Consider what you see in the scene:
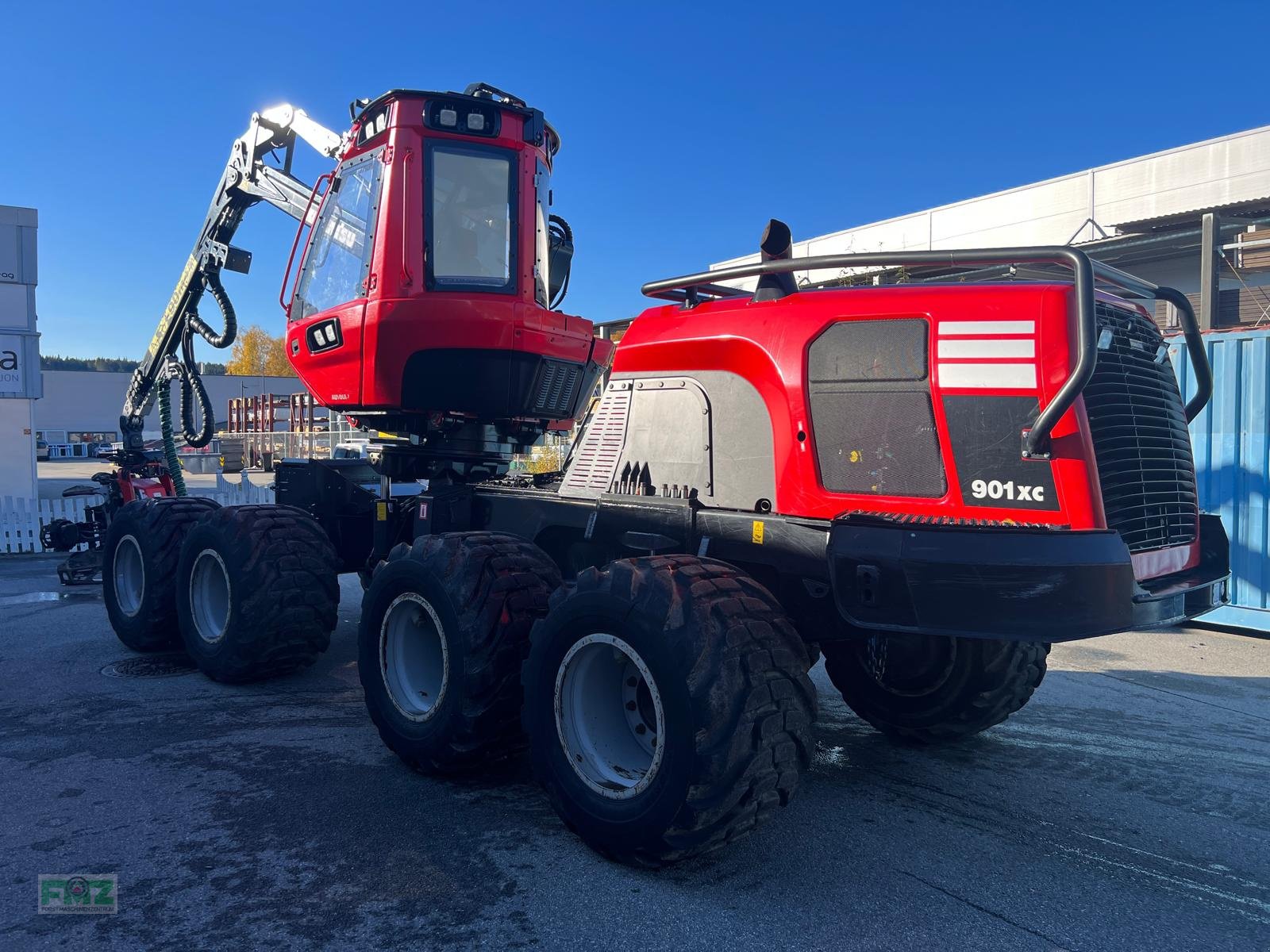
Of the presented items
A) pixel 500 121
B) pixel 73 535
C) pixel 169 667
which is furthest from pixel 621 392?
pixel 73 535

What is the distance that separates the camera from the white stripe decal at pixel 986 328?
3264 mm

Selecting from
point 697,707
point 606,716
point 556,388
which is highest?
point 556,388

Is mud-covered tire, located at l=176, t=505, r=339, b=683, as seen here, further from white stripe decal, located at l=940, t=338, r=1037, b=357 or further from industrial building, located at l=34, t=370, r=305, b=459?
industrial building, located at l=34, t=370, r=305, b=459

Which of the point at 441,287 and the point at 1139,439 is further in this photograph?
the point at 441,287

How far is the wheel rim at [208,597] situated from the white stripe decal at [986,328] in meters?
5.27

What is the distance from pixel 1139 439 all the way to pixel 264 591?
505cm

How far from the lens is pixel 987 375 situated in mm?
3311

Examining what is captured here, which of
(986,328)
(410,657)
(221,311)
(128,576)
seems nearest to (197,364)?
(221,311)

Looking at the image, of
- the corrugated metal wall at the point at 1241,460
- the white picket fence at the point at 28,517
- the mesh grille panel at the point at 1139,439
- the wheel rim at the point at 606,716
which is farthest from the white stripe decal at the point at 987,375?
the white picket fence at the point at 28,517

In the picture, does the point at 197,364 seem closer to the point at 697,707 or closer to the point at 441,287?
the point at 441,287

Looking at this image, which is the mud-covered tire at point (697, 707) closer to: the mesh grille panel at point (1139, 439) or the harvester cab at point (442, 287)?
the mesh grille panel at point (1139, 439)

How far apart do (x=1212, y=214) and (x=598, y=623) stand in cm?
1897

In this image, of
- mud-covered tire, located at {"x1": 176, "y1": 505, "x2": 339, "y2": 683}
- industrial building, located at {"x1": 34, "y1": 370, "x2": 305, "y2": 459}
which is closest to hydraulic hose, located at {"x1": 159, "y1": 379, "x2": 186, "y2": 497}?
mud-covered tire, located at {"x1": 176, "y1": 505, "x2": 339, "y2": 683}

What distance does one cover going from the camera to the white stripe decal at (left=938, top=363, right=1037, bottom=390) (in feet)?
10.6
